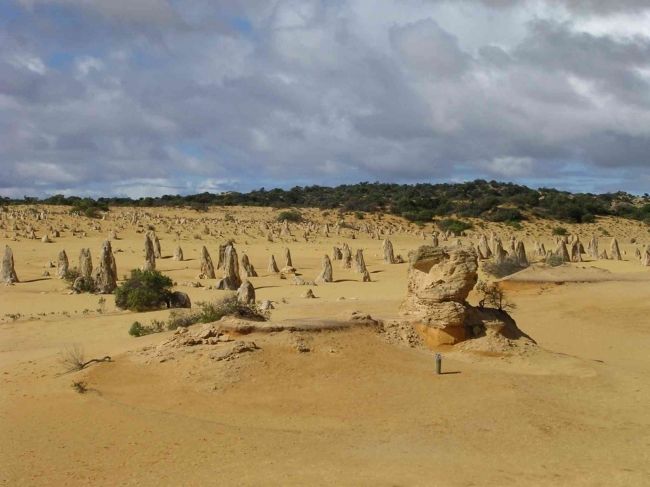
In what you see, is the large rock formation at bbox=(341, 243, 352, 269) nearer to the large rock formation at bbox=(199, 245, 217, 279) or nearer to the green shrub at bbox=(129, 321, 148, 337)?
the large rock formation at bbox=(199, 245, 217, 279)

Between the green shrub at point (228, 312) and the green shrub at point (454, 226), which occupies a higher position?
the green shrub at point (454, 226)

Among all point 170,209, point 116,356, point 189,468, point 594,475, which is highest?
point 170,209

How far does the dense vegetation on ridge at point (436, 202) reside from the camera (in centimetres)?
7488

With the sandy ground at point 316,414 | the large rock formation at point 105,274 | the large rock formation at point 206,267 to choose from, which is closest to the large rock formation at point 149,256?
the large rock formation at point 206,267

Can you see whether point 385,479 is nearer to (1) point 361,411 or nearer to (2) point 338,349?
(1) point 361,411

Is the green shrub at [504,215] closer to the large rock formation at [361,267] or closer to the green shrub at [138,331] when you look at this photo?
the large rock formation at [361,267]

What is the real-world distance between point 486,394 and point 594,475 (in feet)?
11.5

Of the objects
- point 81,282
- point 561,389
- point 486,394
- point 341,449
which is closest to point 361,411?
point 341,449

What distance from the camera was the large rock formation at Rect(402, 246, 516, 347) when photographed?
1532 centimetres

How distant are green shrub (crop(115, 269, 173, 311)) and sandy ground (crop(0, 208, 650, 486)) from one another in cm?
214

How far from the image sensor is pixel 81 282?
1048 inches

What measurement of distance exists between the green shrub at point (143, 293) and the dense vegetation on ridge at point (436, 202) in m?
38.1

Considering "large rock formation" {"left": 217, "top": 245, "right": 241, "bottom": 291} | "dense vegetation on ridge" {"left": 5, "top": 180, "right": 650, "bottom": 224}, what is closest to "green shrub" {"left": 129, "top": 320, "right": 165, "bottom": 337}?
"large rock formation" {"left": 217, "top": 245, "right": 241, "bottom": 291}

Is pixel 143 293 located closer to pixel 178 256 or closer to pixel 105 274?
pixel 105 274
